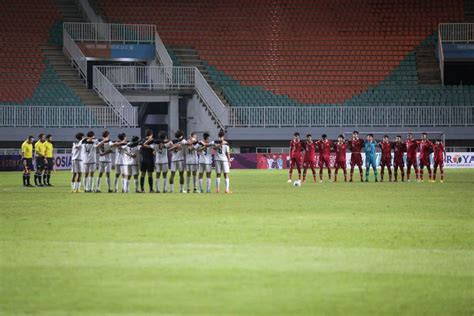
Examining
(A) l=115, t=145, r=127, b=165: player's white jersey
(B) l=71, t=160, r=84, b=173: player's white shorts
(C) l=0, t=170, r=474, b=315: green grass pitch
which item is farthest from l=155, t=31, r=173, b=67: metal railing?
(C) l=0, t=170, r=474, b=315: green grass pitch

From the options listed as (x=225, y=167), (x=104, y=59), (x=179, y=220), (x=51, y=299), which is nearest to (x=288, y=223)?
(x=179, y=220)

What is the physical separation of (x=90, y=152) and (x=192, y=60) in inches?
1097

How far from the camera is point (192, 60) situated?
61.7m

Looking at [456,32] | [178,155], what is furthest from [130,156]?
[456,32]

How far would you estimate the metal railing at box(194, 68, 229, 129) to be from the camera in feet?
187

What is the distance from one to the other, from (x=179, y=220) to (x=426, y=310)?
37.4ft

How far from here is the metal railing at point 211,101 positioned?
5709 centimetres

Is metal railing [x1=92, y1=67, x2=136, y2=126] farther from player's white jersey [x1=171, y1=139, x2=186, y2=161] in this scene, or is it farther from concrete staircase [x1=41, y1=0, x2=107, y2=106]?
player's white jersey [x1=171, y1=139, x2=186, y2=161]

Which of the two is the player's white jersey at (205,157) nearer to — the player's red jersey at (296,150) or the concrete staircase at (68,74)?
the player's red jersey at (296,150)

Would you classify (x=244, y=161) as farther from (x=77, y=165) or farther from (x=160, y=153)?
(x=77, y=165)

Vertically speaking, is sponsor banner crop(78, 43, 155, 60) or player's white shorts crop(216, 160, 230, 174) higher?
sponsor banner crop(78, 43, 155, 60)

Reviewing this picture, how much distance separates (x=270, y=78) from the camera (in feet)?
202

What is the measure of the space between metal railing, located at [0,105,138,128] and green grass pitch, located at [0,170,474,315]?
28581 mm

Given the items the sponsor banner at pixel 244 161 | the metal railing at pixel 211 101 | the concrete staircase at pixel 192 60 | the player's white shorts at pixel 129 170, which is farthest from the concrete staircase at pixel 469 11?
the player's white shorts at pixel 129 170
